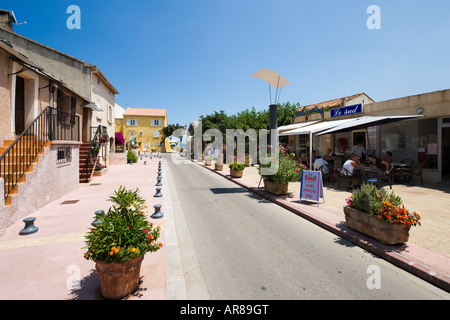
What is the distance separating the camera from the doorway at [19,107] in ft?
28.3

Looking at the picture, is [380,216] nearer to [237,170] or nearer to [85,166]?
[237,170]

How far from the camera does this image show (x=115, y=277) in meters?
2.73

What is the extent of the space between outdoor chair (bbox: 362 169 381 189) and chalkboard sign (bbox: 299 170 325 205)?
277 centimetres

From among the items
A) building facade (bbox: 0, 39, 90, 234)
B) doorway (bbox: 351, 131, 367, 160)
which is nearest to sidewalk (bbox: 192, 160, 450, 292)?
doorway (bbox: 351, 131, 367, 160)

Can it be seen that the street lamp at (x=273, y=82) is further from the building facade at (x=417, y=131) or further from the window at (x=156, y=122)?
the window at (x=156, y=122)

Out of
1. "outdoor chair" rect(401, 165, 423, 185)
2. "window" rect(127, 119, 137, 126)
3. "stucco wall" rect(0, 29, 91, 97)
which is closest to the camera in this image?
"outdoor chair" rect(401, 165, 423, 185)

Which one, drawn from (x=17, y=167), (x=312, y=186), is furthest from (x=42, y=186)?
(x=312, y=186)

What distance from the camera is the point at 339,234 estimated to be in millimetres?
5012

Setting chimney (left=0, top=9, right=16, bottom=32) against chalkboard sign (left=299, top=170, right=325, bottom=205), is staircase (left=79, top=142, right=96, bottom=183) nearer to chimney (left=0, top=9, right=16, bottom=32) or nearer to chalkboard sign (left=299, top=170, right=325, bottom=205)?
chimney (left=0, top=9, right=16, bottom=32)

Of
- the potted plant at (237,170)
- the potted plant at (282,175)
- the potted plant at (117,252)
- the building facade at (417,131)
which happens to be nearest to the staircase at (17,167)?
the potted plant at (117,252)

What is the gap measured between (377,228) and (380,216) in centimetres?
29

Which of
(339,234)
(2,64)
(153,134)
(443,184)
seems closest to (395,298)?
→ (339,234)

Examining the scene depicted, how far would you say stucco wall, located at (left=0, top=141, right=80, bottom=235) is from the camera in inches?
217

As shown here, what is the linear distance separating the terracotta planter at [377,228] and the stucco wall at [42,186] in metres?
7.29
